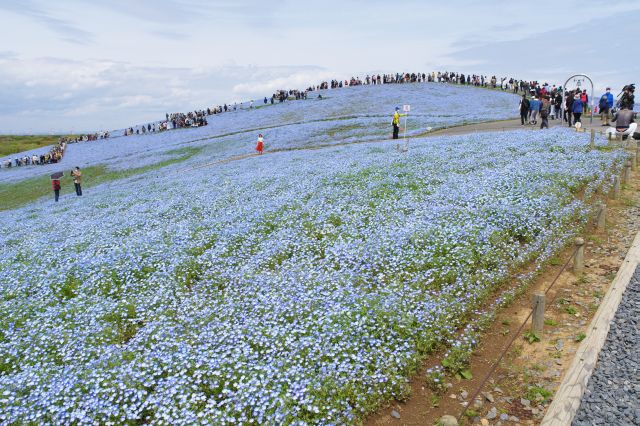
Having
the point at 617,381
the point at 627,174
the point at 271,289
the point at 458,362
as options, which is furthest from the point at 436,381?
the point at 627,174

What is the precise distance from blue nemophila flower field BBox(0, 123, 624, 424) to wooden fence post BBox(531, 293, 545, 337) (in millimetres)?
1188

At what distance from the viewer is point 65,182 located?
135 feet

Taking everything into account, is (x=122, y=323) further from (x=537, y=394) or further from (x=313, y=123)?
(x=313, y=123)

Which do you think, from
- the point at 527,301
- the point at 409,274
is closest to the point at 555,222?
the point at 527,301

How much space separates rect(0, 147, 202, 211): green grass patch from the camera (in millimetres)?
36562

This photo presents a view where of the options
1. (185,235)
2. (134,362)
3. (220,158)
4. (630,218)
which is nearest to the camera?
(134,362)

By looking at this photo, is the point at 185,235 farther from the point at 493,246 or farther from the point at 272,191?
the point at 493,246

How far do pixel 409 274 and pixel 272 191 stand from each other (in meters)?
10.9

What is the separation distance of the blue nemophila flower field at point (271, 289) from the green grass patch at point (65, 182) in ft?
64.2

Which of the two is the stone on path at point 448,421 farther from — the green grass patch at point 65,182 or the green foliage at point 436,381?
the green grass patch at point 65,182

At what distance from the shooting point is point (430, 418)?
21.1ft

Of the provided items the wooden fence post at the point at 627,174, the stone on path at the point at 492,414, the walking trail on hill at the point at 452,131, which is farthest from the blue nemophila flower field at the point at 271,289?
the walking trail on hill at the point at 452,131

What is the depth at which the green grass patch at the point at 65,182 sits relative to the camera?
120 feet

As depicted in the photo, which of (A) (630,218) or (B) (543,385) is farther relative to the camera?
(A) (630,218)
